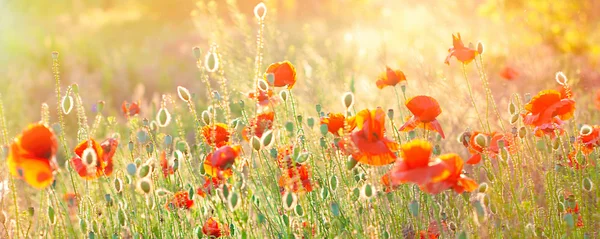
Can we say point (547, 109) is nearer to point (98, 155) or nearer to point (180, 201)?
point (180, 201)

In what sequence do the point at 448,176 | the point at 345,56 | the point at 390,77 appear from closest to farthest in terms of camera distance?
the point at 448,176, the point at 390,77, the point at 345,56

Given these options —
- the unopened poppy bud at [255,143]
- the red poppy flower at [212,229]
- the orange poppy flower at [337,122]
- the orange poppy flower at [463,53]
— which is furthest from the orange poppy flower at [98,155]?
the orange poppy flower at [463,53]

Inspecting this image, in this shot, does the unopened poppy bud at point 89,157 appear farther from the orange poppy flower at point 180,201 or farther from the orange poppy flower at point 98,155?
the orange poppy flower at point 180,201

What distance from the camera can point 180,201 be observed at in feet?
6.87

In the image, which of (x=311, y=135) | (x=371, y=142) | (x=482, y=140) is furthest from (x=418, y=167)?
(x=311, y=135)

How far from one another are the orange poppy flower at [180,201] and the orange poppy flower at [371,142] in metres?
0.57

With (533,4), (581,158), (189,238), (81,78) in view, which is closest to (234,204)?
(189,238)

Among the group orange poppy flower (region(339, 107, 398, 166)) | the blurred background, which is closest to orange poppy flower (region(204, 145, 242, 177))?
orange poppy flower (region(339, 107, 398, 166))

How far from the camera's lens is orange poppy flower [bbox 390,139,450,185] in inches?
58.0

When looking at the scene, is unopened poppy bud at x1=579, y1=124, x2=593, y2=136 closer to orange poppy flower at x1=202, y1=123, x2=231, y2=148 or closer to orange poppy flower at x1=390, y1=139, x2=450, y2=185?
orange poppy flower at x1=390, y1=139, x2=450, y2=185

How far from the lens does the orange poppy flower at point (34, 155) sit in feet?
5.01

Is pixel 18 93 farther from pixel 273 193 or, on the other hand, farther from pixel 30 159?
pixel 30 159

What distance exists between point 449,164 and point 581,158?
0.77 meters

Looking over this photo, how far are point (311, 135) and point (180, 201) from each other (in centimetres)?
44
